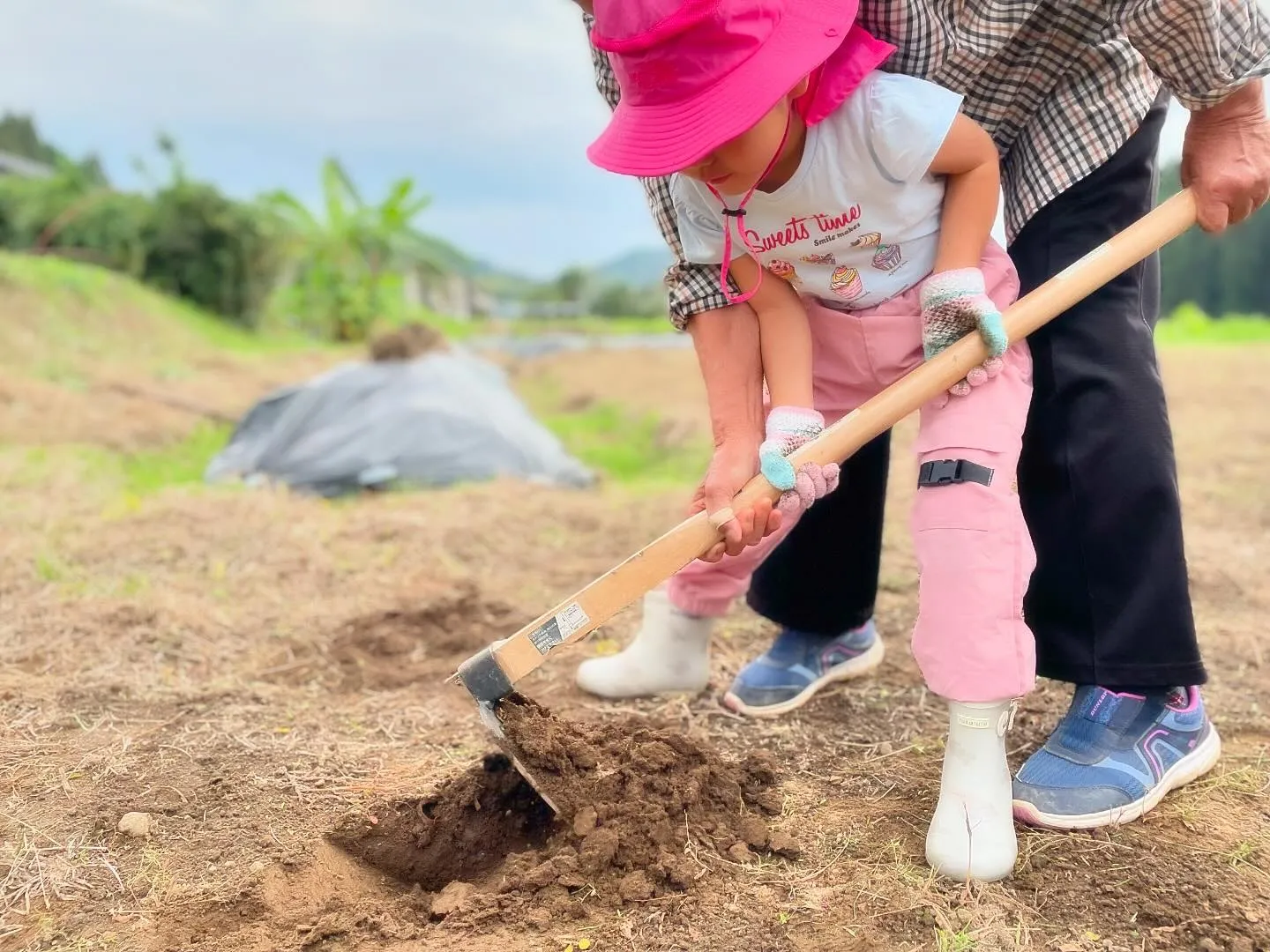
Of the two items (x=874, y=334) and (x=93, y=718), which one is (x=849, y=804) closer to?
(x=874, y=334)

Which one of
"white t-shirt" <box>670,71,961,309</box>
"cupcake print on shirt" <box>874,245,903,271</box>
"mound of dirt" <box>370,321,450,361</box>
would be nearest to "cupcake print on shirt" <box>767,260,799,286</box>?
"white t-shirt" <box>670,71,961,309</box>

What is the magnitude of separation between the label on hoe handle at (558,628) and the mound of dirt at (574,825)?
0.47ft

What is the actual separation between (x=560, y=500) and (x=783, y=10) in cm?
360

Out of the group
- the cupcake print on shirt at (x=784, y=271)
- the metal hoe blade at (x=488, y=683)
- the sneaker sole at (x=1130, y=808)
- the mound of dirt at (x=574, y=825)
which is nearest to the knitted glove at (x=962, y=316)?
the cupcake print on shirt at (x=784, y=271)

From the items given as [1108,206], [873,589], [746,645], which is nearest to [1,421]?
[746,645]

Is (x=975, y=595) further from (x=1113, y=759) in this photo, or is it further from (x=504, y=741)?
(x=504, y=741)

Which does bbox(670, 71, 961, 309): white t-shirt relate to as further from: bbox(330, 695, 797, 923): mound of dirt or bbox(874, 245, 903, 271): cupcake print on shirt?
bbox(330, 695, 797, 923): mound of dirt

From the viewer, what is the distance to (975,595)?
1649mm

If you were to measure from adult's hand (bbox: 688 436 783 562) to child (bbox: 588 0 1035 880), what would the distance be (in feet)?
0.24

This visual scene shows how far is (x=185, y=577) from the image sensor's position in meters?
3.41

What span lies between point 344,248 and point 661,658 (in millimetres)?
16383

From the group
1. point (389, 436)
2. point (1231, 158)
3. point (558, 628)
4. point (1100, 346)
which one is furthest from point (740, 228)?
point (389, 436)

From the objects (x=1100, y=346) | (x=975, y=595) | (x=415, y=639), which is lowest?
(x=415, y=639)

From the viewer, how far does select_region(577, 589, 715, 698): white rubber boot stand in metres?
2.38
